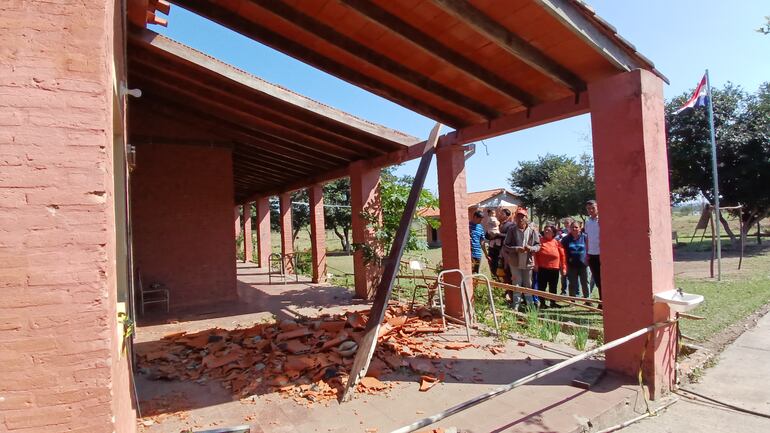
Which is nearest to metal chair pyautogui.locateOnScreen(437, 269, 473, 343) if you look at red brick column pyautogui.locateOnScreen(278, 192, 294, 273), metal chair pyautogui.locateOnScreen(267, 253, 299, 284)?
metal chair pyautogui.locateOnScreen(267, 253, 299, 284)

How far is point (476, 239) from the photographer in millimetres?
8547

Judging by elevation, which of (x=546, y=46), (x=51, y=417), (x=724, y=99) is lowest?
(x=51, y=417)

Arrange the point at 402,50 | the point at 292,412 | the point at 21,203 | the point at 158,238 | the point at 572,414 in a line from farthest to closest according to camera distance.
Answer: the point at 158,238 < the point at 402,50 < the point at 292,412 < the point at 572,414 < the point at 21,203

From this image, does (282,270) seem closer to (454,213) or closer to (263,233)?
(263,233)

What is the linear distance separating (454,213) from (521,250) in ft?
5.36

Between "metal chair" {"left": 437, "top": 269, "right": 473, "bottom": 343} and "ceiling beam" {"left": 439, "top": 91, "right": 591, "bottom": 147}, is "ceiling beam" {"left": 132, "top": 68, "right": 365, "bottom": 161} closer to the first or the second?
"ceiling beam" {"left": 439, "top": 91, "right": 591, "bottom": 147}

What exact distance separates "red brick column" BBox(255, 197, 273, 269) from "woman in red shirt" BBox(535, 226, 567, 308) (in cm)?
1285

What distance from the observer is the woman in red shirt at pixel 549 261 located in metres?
7.70

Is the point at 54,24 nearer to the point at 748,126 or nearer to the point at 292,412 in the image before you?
the point at 292,412

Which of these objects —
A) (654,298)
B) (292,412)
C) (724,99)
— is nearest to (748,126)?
(724,99)

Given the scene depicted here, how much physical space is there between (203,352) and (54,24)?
4.52 meters

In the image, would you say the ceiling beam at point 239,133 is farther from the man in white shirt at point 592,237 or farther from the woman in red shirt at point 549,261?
the man in white shirt at point 592,237

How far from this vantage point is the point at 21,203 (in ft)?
6.03

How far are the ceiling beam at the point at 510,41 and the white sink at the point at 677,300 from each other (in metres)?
2.15
